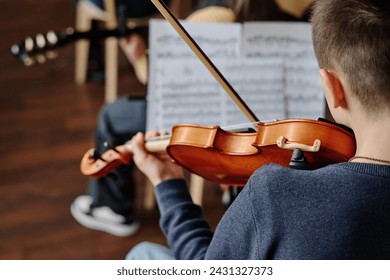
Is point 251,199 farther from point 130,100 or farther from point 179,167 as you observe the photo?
point 130,100

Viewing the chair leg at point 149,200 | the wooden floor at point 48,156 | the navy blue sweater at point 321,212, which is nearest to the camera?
the navy blue sweater at point 321,212

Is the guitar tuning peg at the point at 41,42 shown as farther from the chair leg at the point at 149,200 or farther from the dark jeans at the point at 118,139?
the chair leg at the point at 149,200

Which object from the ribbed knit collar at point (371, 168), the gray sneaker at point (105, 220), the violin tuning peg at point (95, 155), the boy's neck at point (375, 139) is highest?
the boy's neck at point (375, 139)

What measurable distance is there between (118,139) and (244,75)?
0.47m

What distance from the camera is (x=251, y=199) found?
2.61ft

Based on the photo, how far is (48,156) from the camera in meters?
2.08

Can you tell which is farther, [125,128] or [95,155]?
[125,128]

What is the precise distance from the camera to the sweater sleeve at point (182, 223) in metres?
1.08

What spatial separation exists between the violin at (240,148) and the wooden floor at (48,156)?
1.93ft

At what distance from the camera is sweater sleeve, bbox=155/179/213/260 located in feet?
3.54

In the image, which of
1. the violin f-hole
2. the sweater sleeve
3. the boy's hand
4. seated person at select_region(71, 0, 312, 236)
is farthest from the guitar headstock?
the violin f-hole

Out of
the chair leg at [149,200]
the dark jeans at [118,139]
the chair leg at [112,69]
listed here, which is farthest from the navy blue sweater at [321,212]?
the chair leg at [112,69]

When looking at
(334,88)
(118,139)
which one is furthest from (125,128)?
(334,88)

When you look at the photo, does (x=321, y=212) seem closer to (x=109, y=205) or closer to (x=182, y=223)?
(x=182, y=223)
